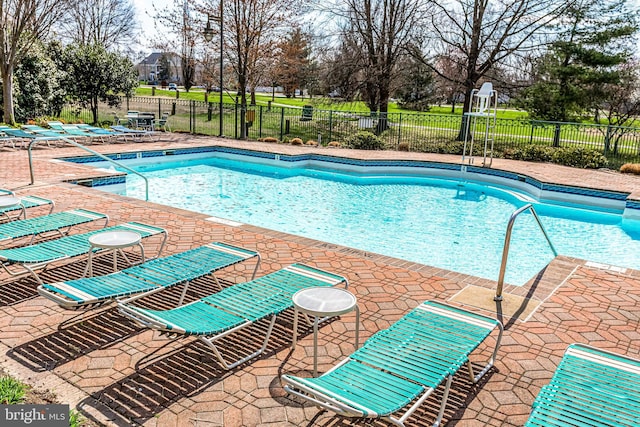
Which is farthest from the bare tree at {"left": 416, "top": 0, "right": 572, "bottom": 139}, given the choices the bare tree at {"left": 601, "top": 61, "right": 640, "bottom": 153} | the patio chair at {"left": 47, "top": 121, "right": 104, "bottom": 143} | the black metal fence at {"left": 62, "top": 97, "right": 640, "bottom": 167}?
the patio chair at {"left": 47, "top": 121, "right": 104, "bottom": 143}

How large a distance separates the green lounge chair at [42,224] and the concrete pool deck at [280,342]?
568 millimetres

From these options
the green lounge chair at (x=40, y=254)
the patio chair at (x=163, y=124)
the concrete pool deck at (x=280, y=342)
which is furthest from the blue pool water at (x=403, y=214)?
the patio chair at (x=163, y=124)

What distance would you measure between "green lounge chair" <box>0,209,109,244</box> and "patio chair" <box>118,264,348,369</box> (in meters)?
2.48

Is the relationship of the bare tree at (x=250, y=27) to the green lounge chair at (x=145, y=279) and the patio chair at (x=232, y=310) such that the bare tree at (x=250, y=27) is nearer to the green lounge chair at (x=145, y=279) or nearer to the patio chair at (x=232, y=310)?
the green lounge chair at (x=145, y=279)

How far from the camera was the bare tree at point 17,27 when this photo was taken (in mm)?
16609

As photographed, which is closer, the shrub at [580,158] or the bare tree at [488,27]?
the shrub at [580,158]

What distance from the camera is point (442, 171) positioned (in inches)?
624

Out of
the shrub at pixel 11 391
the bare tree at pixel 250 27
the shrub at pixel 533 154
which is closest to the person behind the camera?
the shrub at pixel 11 391

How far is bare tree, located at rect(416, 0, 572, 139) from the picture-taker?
65.5 ft

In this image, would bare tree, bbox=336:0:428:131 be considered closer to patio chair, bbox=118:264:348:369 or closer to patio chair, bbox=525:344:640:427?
patio chair, bbox=118:264:348:369

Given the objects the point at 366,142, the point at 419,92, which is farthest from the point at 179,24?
the point at 419,92

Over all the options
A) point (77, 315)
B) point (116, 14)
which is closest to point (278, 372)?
point (77, 315)

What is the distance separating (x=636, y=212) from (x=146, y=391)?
1156cm

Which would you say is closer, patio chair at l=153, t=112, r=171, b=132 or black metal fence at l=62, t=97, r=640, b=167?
black metal fence at l=62, t=97, r=640, b=167
